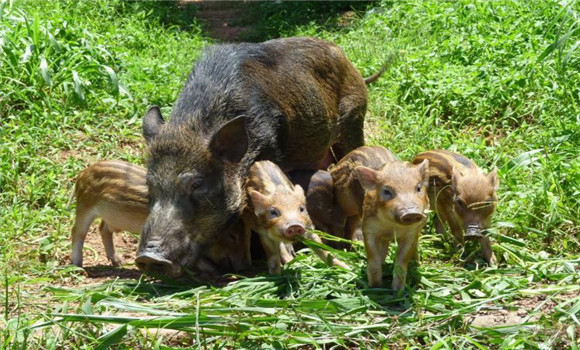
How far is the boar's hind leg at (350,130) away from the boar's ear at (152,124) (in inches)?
59.6

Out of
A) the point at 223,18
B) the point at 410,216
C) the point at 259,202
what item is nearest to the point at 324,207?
the point at 259,202

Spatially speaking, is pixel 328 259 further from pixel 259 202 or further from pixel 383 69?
pixel 383 69

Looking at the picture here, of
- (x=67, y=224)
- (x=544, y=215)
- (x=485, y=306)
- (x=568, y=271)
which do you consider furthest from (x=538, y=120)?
(x=67, y=224)

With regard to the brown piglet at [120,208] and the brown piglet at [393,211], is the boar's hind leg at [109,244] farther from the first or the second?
the brown piglet at [393,211]

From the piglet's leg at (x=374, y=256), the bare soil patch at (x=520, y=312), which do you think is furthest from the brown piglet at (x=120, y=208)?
the bare soil patch at (x=520, y=312)

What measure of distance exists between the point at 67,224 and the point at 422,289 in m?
2.79

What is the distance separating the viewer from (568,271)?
206 inches

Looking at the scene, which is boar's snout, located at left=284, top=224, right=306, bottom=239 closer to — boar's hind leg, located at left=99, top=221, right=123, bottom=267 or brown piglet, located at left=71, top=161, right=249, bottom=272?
brown piglet, located at left=71, top=161, right=249, bottom=272

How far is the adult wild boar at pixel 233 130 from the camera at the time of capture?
5.61 m

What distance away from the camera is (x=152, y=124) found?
20.0ft

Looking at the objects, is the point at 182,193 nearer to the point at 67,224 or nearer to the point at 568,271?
the point at 67,224

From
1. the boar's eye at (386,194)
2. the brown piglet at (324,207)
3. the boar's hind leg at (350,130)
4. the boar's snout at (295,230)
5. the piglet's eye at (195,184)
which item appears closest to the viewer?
the boar's eye at (386,194)

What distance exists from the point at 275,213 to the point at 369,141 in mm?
2680

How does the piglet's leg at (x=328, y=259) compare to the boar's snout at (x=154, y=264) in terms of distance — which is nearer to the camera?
the boar's snout at (x=154, y=264)
